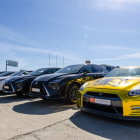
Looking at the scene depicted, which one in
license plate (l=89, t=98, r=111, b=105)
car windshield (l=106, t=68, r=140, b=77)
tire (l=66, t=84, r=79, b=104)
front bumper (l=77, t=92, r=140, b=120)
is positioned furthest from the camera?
tire (l=66, t=84, r=79, b=104)

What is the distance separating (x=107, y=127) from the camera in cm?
334

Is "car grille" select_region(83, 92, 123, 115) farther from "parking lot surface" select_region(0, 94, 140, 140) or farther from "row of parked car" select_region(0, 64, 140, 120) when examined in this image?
"parking lot surface" select_region(0, 94, 140, 140)

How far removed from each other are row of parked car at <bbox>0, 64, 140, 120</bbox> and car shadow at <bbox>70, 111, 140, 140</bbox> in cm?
22

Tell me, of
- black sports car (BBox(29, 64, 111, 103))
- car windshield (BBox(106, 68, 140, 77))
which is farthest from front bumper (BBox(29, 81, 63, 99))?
car windshield (BBox(106, 68, 140, 77))

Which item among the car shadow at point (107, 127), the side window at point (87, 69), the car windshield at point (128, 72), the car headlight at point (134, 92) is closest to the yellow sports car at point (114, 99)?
the car headlight at point (134, 92)

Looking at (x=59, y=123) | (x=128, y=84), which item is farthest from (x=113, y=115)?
(x=59, y=123)

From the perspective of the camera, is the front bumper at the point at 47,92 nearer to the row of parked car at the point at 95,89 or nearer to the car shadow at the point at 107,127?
the row of parked car at the point at 95,89

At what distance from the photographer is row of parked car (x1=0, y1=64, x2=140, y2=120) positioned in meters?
3.35

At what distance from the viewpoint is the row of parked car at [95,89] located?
11.0ft

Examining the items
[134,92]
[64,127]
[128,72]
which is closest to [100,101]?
[134,92]

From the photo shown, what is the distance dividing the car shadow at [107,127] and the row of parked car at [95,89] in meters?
0.22

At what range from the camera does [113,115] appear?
3.44 m

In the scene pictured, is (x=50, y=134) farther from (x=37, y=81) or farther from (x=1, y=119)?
(x=37, y=81)

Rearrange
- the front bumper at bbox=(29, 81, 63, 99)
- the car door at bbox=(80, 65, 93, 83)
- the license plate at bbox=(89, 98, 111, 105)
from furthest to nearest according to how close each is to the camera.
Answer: the car door at bbox=(80, 65, 93, 83) < the front bumper at bbox=(29, 81, 63, 99) < the license plate at bbox=(89, 98, 111, 105)
